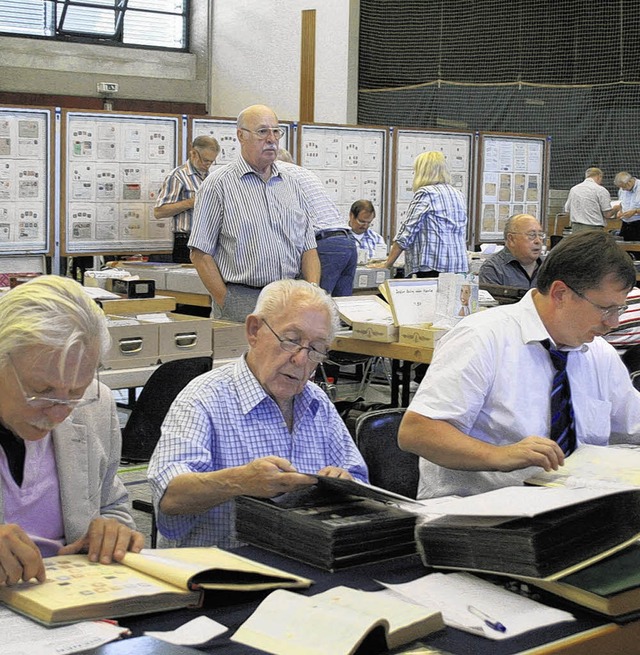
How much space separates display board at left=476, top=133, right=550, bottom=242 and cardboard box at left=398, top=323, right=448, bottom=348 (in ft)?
21.9

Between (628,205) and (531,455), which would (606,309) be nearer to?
(531,455)

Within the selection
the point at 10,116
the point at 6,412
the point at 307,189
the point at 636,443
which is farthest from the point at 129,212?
the point at 6,412

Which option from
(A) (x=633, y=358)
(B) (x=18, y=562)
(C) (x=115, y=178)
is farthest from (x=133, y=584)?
(C) (x=115, y=178)

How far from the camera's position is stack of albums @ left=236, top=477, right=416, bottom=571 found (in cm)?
196

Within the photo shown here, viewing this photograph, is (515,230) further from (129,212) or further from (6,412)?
(6,412)

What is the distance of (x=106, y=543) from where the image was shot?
195 cm

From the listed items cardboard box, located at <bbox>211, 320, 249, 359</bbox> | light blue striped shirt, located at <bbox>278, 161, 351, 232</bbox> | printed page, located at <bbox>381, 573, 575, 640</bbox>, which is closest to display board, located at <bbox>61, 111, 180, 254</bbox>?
light blue striped shirt, located at <bbox>278, 161, 351, 232</bbox>

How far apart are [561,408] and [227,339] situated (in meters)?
2.39

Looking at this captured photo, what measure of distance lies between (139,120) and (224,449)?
6378mm

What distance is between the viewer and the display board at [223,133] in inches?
353

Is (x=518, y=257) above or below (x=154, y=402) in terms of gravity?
above

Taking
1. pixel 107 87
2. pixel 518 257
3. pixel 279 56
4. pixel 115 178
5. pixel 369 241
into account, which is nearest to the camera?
pixel 518 257

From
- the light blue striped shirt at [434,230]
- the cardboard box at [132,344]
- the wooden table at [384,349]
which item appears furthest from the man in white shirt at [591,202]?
the cardboard box at [132,344]

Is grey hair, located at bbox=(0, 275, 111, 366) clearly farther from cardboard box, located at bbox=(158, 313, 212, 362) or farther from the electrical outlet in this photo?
the electrical outlet
